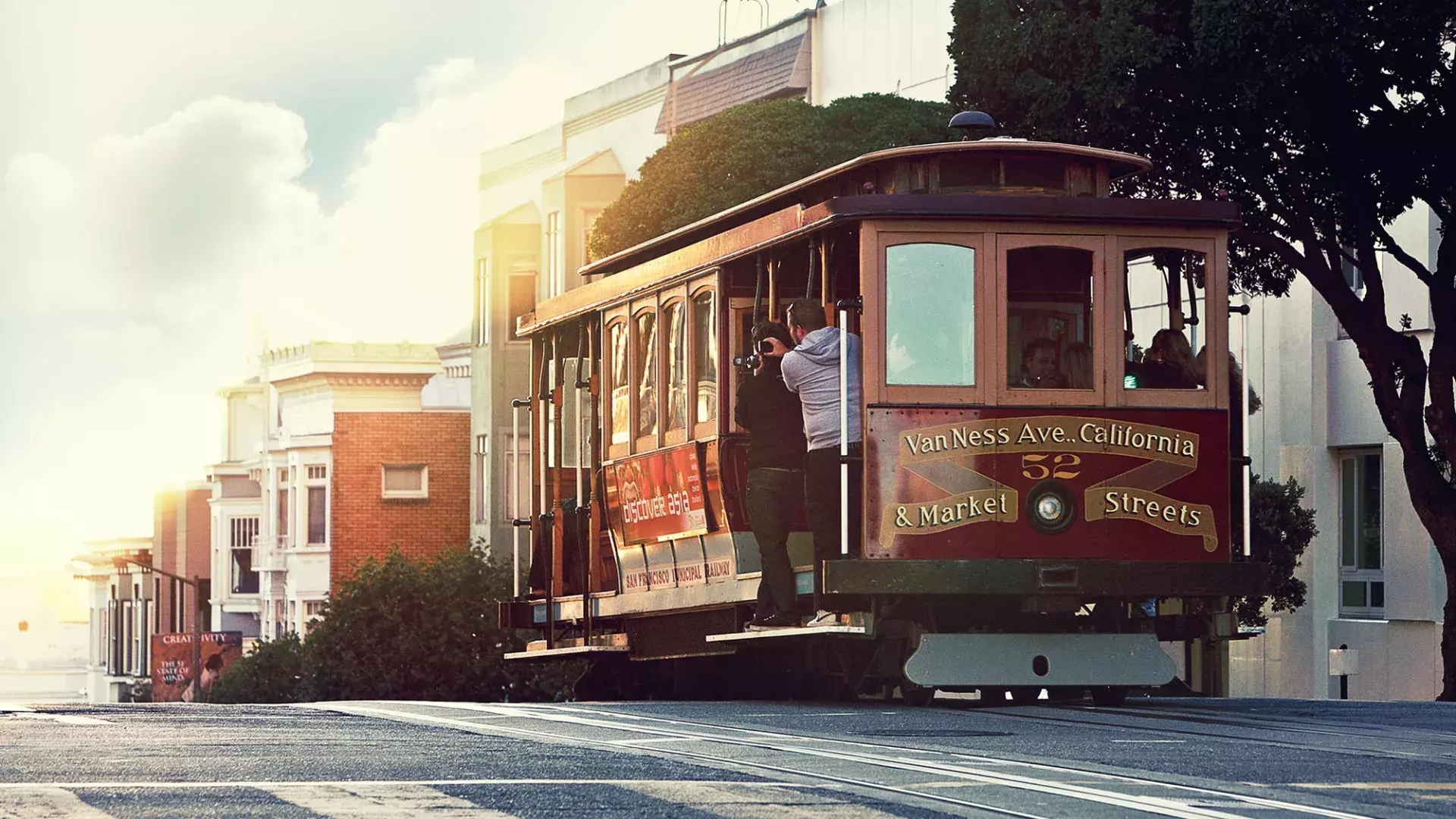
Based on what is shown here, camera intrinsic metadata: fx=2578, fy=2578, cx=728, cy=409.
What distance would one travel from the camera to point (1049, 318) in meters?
15.7

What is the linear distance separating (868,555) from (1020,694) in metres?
2.42

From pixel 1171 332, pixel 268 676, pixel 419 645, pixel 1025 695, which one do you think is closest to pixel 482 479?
pixel 268 676

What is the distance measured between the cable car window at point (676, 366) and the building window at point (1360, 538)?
17.7 m

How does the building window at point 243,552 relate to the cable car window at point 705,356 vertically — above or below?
below

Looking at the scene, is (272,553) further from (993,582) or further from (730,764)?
(730,764)

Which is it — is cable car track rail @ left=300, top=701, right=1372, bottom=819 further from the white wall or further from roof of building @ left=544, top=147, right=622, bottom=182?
roof of building @ left=544, top=147, right=622, bottom=182

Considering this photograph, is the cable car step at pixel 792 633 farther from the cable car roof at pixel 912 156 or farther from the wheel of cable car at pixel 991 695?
the cable car roof at pixel 912 156

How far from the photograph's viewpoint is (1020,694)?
16.9 meters

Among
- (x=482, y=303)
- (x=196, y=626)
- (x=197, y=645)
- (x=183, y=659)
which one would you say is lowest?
(x=183, y=659)

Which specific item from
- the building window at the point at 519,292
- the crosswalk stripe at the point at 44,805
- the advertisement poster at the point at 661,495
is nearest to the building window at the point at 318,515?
the building window at the point at 519,292

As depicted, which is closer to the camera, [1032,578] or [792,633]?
[1032,578]

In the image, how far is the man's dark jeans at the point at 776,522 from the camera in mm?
15578

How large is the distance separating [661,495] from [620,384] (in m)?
1.16

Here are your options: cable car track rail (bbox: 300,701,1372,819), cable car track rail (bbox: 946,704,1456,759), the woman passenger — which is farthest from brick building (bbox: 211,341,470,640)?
cable car track rail (bbox: 300,701,1372,819)
